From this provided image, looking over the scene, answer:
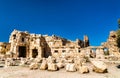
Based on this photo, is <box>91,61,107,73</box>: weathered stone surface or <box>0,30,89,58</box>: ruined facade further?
<box>0,30,89,58</box>: ruined facade

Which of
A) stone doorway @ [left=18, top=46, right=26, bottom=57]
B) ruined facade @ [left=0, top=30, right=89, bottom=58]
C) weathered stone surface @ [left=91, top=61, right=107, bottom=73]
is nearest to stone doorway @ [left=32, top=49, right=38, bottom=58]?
ruined facade @ [left=0, top=30, right=89, bottom=58]

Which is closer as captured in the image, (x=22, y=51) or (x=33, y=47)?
(x=33, y=47)

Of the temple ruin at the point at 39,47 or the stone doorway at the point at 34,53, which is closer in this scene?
the temple ruin at the point at 39,47

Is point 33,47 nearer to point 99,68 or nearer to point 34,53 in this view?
point 34,53

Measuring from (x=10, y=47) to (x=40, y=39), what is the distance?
34.2 ft

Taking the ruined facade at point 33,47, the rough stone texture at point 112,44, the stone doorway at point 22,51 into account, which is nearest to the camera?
the rough stone texture at point 112,44

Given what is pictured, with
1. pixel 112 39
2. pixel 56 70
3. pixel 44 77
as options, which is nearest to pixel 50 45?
pixel 112 39

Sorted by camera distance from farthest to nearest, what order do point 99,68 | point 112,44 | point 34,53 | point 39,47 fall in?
point 34,53 < point 39,47 < point 112,44 < point 99,68

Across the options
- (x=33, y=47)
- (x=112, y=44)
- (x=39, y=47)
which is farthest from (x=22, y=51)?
(x=112, y=44)

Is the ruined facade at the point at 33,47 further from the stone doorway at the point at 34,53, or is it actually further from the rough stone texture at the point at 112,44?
the rough stone texture at the point at 112,44

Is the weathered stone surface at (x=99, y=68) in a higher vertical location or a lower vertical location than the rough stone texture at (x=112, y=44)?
lower

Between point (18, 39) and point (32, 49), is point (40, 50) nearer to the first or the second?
point (32, 49)

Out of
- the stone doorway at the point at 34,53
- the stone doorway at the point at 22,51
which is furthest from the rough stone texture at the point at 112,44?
the stone doorway at the point at 22,51

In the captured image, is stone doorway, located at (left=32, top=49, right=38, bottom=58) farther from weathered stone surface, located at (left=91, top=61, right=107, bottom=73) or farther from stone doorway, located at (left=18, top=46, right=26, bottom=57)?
weathered stone surface, located at (left=91, top=61, right=107, bottom=73)
